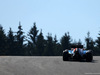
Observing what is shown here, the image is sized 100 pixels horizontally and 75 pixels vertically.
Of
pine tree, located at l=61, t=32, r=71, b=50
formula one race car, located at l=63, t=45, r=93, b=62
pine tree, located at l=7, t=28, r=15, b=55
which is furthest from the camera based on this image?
pine tree, located at l=61, t=32, r=71, b=50

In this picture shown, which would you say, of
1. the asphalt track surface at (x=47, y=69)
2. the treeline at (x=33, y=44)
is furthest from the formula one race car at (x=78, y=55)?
the treeline at (x=33, y=44)

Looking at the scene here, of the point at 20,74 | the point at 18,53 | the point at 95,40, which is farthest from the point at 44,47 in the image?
the point at 20,74

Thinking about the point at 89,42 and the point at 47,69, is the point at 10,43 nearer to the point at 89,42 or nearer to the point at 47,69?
the point at 89,42

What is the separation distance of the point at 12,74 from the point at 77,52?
980cm

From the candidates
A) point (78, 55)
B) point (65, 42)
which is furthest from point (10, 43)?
point (78, 55)

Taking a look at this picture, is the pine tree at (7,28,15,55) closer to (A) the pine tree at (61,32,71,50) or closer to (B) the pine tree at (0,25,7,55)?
(B) the pine tree at (0,25,7,55)

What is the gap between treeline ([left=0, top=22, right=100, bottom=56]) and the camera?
75213mm

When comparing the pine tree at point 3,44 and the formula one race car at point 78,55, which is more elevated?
the pine tree at point 3,44

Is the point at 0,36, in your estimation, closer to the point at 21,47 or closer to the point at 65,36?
the point at 21,47

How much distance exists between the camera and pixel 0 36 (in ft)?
244

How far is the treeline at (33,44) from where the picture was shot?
75213 mm

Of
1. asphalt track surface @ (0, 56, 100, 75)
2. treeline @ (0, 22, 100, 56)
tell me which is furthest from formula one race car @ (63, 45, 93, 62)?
treeline @ (0, 22, 100, 56)

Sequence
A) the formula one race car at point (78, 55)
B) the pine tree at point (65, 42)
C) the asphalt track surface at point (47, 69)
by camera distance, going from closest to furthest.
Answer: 1. the asphalt track surface at point (47, 69)
2. the formula one race car at point (78, 55)
3. the pine tree at point (65, 42)

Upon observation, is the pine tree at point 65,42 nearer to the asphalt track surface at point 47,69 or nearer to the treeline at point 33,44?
the treeline at point 33,44
